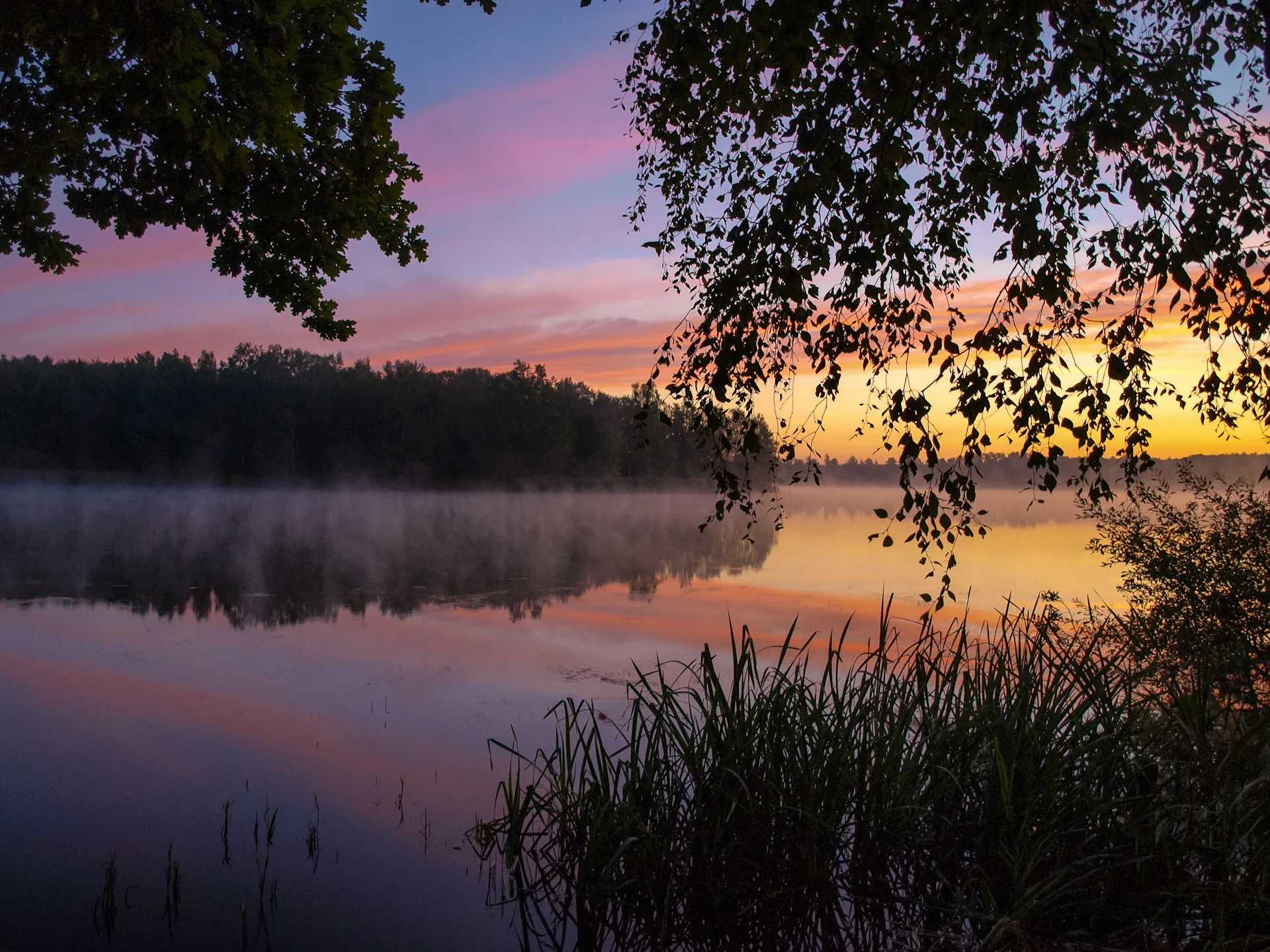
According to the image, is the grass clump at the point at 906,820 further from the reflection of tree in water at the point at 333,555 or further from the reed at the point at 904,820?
the reflection of tree in water at the point at 333,555

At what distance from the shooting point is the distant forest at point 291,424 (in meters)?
57.1

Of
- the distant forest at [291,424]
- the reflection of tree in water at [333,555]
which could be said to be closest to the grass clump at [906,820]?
the reflection of tree in water at [333,555]

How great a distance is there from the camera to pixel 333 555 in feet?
66.9

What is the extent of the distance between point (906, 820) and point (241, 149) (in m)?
5.82

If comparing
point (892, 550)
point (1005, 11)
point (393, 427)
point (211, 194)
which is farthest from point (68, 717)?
point (393, 427)

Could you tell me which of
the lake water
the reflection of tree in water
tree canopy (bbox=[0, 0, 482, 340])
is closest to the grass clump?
the lake water

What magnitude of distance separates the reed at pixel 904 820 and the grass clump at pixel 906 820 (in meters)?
0.01

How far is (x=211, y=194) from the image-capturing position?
7238mm

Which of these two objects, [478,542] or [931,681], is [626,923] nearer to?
[931,681]

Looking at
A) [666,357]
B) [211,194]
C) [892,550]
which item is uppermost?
[211,194]

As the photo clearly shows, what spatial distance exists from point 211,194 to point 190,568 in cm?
1251

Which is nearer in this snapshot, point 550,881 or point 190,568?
point 550,881

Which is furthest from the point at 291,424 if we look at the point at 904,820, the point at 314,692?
the point at 904,820

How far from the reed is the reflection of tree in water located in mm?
9096
